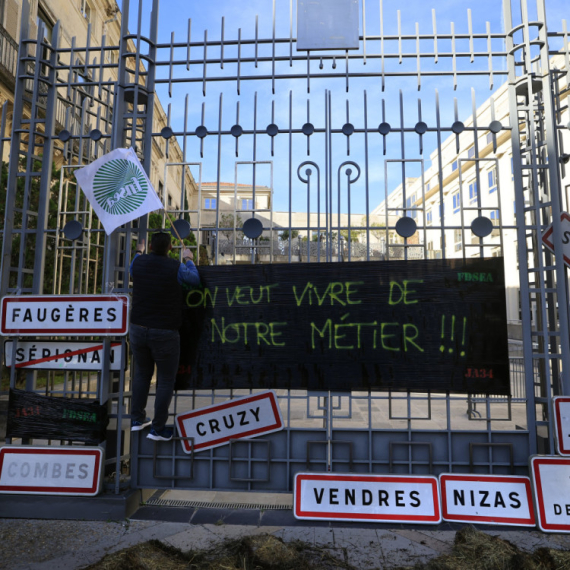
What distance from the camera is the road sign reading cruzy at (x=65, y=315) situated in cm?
423

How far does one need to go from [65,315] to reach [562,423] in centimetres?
472

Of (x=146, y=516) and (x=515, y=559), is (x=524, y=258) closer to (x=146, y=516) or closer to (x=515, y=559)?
(x=515, y=559)

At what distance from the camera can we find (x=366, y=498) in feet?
13.0

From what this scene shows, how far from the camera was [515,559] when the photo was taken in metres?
3.17

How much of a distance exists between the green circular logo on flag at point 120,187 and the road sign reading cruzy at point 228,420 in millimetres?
2073

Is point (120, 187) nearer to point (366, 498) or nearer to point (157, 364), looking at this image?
point (157, 364)

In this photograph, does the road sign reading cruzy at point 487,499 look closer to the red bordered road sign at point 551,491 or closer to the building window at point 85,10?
the red bordered road sign at point 551,491

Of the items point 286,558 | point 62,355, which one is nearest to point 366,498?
point 286,558

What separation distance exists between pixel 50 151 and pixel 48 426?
2.88 meters

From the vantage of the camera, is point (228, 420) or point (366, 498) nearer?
point (366, 498)

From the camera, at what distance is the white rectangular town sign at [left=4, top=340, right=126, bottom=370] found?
4.30m

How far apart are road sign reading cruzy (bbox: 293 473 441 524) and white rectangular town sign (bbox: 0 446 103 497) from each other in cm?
192

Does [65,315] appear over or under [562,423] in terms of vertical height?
over

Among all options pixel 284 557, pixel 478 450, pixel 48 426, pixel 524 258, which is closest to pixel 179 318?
pixel 48 426
